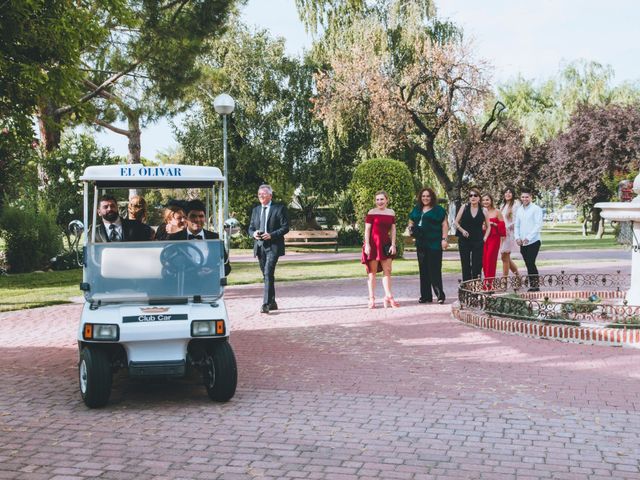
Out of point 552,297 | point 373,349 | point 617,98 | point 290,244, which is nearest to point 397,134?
point 290,244

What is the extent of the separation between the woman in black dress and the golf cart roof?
277 inches

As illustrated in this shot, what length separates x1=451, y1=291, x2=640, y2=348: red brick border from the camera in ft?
30.7

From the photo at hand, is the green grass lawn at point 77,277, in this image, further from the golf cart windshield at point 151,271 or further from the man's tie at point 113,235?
the golf cart windshield at point 151,271

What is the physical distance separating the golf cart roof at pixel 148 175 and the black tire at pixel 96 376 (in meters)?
1.74

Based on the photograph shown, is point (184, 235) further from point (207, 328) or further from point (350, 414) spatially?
point (350, 414)

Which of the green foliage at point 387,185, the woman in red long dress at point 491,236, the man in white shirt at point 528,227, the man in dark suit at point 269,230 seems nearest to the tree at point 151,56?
the green foliage at point 387,185

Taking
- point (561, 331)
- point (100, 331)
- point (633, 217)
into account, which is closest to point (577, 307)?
point (561, 331)

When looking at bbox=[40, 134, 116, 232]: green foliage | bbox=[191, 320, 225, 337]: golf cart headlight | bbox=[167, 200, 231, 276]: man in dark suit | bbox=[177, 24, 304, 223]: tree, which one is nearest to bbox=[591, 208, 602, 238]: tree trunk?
bbox=[177, 24, 304, 223]: tree

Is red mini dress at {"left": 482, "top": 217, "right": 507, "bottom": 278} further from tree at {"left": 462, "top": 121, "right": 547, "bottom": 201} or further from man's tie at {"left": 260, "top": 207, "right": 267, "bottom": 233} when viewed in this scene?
tree at {"left": 462, "top": 121, "right": 547, "bottom": 201}

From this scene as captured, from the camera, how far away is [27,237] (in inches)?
860

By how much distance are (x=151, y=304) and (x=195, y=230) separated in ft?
3.61

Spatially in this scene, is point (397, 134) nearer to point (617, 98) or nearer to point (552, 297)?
point (552, 297)

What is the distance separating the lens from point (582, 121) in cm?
4647

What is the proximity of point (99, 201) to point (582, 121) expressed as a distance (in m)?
43.7
